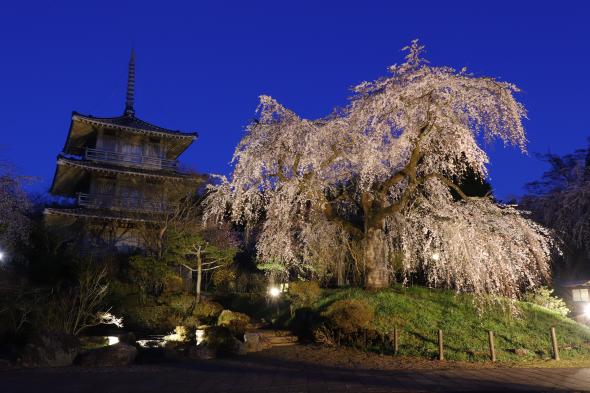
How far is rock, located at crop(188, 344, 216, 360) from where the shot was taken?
39.2 feet

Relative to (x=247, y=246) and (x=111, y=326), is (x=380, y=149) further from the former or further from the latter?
(x=247, y=246)

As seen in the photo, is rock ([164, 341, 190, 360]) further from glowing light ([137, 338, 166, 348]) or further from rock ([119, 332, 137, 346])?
rock ([119, 332, 137, 346])

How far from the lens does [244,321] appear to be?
14758mm

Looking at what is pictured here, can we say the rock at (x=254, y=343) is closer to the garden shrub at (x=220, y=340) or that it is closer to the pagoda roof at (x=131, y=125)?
the garden shrub at (x=220, y=340)

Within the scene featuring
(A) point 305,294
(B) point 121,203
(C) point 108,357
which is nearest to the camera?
(C) point 108,357

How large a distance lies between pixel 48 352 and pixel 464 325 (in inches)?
405

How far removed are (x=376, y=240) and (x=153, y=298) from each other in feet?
33.1

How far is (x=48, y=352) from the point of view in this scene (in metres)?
10.6

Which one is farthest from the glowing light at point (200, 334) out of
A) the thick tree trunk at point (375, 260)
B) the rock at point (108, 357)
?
the thick tree trunk at point (375, 260)

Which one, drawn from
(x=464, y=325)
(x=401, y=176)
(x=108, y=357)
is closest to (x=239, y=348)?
(x=108, y=357)

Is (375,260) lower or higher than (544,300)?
higher

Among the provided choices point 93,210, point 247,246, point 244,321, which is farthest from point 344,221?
point 93,210

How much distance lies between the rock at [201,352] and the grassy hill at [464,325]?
372cm

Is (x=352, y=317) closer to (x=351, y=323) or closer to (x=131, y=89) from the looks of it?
(x=351, y=323)
